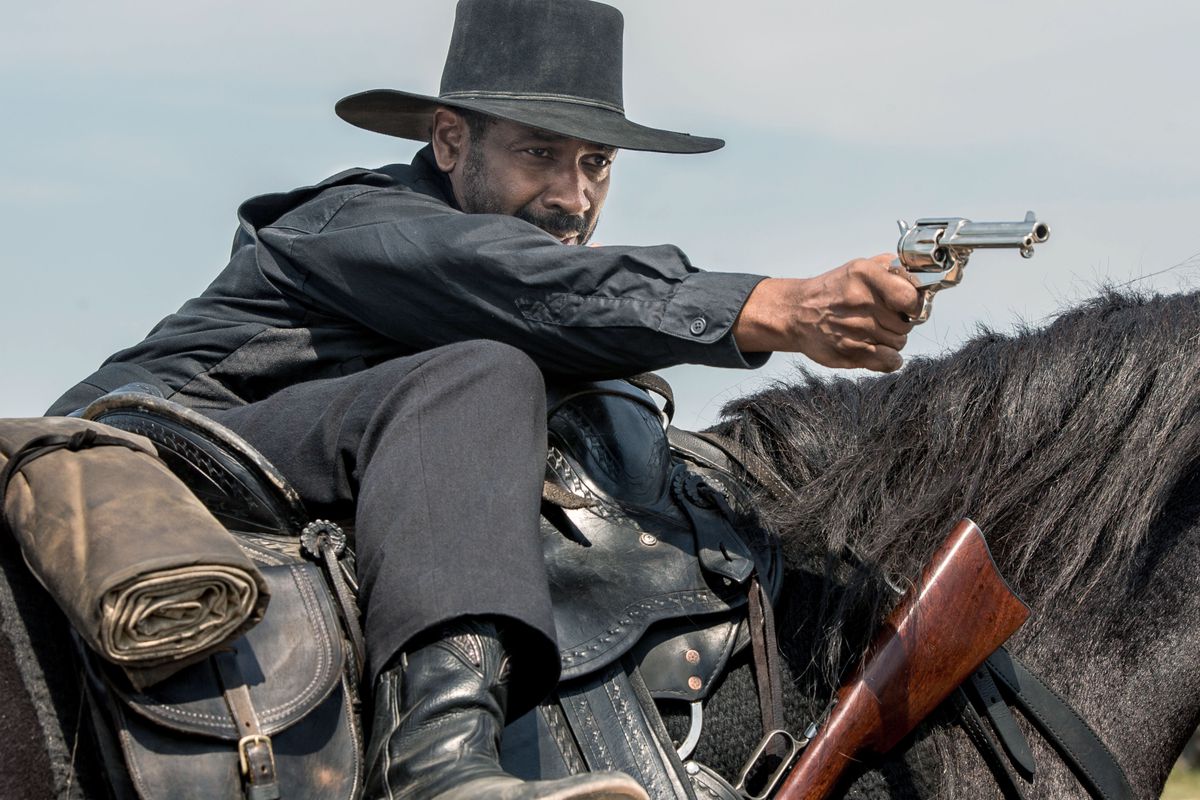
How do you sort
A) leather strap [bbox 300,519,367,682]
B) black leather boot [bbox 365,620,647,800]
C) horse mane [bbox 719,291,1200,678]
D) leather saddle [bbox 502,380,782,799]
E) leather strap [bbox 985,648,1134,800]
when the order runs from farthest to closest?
horse mane [bbox 719,291,1200,678] → leather strap [bbox 985,648,1134,800] → leather saddle [bbox 502,380,782,799] → leather strap [bbox 300,519,367,682] → black leather boot [bbox 365,620,647,800]

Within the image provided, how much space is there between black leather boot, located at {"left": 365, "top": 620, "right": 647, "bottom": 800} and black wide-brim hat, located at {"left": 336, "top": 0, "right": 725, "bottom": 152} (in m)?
1.49

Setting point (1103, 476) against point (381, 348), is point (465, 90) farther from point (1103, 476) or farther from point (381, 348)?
point (1103, 476)

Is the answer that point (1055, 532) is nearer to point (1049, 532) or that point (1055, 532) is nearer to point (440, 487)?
point (1049, 532)

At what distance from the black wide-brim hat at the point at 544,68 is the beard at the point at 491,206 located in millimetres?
154

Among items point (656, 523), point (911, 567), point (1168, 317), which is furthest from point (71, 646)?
point (1168, 317)

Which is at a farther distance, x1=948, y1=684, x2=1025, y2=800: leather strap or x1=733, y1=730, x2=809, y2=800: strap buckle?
x1=948, y1=684, x2=1025, y2=800: leather strap

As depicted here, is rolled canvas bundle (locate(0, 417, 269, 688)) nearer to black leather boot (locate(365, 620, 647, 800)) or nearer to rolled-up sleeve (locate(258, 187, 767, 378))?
black leather boot (locate(365, 620, 647, 800))

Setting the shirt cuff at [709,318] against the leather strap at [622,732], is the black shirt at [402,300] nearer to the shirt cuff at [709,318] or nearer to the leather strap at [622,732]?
the shirt cuff at [709,318]

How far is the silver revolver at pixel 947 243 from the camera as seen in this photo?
7.35 ft

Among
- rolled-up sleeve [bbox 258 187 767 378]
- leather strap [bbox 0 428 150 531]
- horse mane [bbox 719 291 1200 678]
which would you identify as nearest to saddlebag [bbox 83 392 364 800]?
leather strap [bbox 0 428 150 531]

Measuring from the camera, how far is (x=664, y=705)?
2.61 m

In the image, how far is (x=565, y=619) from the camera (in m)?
2.55

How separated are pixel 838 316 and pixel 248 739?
47.2 inches

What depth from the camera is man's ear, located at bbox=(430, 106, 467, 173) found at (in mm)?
3469
